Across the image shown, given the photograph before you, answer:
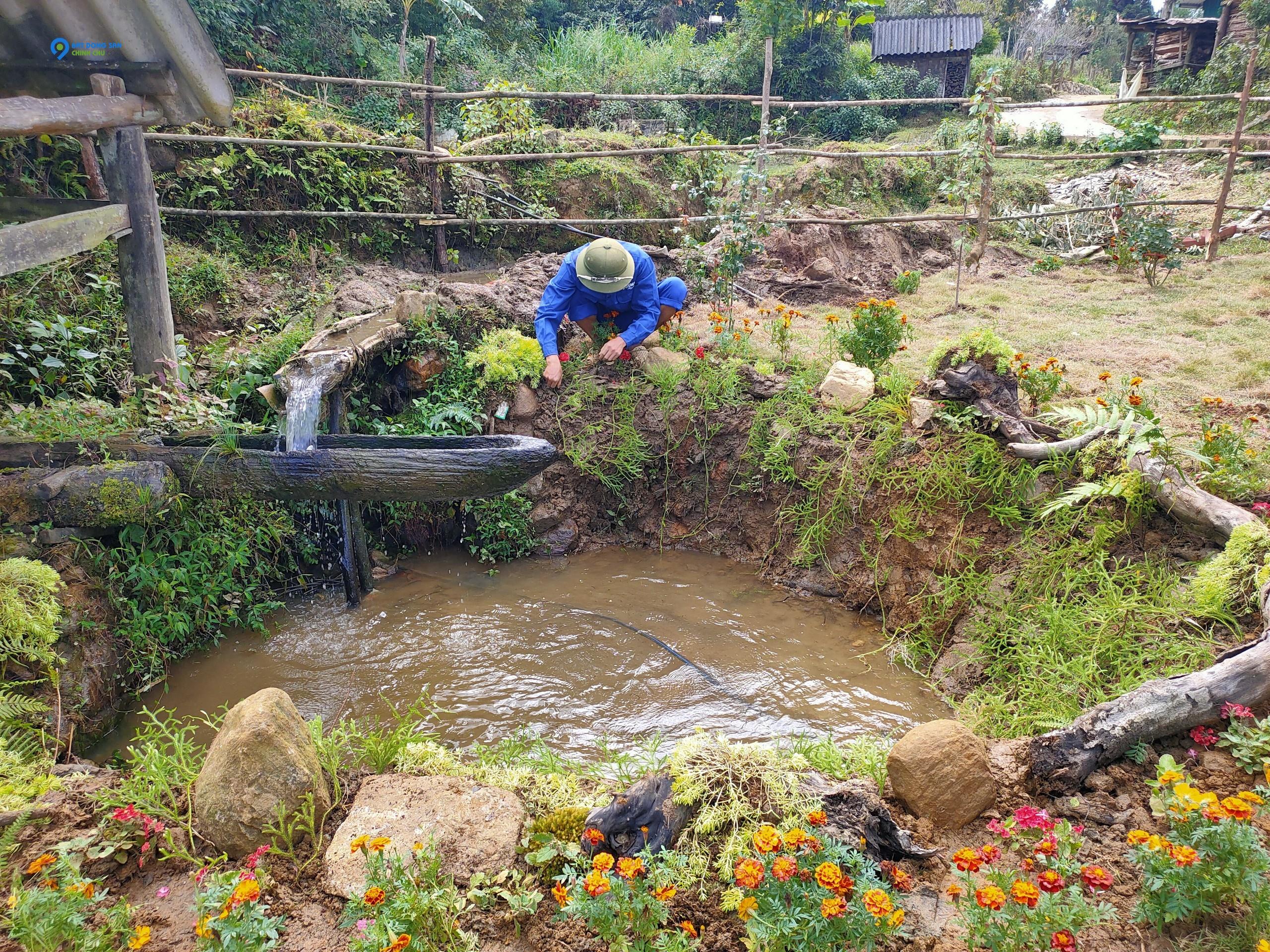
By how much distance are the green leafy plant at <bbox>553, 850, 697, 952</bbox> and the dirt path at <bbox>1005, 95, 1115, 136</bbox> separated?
17.0m

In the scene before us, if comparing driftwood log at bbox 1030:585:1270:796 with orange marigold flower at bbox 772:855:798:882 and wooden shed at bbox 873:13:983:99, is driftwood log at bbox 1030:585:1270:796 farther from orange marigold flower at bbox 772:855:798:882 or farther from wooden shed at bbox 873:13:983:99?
wooden shed at bbox 873:13:983:99

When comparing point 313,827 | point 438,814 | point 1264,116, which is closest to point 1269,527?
point 438,814

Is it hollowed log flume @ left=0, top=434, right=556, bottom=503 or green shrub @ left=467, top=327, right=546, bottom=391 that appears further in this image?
green shrub @ left=467, top=327, right=546, bottom=391

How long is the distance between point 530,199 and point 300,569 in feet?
18.0

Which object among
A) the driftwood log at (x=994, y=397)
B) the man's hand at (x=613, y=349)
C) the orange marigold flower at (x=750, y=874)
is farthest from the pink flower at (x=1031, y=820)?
the man's hand at (x=613, y=349)

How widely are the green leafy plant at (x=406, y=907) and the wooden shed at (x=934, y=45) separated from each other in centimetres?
2252

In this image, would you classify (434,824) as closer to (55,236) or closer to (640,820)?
(640,820)

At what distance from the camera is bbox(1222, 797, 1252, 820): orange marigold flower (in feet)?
5.96

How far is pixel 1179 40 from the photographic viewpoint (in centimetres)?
1827

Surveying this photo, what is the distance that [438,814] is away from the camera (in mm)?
2561

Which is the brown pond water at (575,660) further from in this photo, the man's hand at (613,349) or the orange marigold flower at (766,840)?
the orange marigold flower at (766,840)

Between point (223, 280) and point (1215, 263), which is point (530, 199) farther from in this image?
point (1215, 263)

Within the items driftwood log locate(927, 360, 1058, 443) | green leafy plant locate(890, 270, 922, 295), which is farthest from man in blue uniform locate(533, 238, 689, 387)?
green leafy plant locate(890, 270, 922, 295)

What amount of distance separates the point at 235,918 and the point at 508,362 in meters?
4.08
